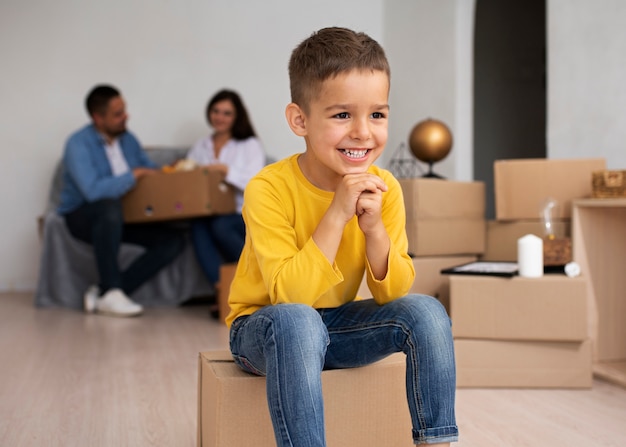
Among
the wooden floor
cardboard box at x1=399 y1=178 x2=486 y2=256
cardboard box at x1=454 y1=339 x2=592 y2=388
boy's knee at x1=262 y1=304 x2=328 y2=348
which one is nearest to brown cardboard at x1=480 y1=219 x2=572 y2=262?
cardboard box at x1=399 y1=178 x2=486 y2=256

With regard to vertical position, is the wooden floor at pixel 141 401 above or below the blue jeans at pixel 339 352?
below

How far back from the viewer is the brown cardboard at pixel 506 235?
2.64 m

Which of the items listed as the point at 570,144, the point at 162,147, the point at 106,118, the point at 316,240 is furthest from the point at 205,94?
the point at 316,240

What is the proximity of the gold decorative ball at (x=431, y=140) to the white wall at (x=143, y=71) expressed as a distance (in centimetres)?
132

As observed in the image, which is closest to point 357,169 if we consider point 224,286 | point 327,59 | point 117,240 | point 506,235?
point 327,59

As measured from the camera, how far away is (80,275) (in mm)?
4000

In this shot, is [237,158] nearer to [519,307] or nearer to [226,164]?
[226,164]

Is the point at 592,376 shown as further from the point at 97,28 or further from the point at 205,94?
the point at 97,28

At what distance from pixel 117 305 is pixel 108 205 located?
0.46m

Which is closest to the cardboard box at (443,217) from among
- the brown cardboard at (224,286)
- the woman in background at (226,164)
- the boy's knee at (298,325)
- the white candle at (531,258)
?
the white candle at (531,258)

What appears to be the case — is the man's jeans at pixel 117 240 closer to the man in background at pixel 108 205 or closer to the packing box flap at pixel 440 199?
the man in background at pixel 108 205

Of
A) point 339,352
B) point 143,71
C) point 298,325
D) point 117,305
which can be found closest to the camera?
point 298,325

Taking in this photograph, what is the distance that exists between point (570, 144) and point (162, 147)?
2438 mm

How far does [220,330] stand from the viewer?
3.24m
